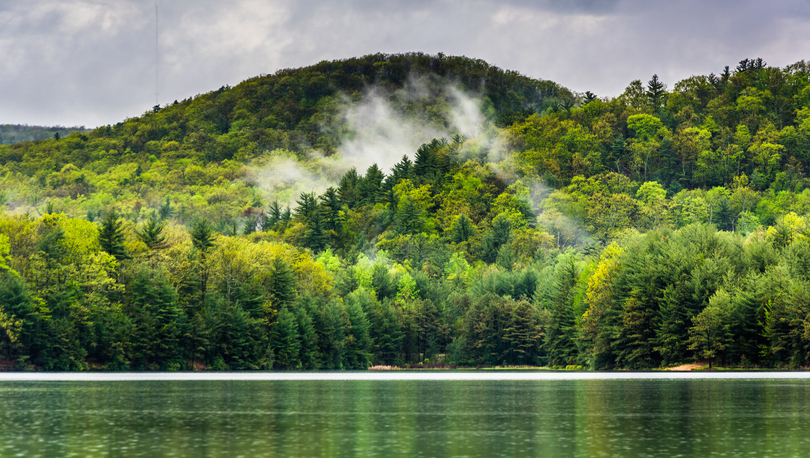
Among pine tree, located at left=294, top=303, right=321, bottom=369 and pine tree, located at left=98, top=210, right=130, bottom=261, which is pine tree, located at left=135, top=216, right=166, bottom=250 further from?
pine tree, located at left=294, top=303, right=321, bottom=369

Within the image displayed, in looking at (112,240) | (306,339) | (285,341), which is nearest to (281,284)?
(306,339)

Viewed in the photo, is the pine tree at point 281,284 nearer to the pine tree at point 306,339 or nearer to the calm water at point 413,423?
the pine tree at point 306,339

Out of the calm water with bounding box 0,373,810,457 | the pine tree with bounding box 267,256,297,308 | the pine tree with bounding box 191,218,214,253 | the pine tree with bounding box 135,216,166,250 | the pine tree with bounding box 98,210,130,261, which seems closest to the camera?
the calm water with bounding box 0,373,810,457

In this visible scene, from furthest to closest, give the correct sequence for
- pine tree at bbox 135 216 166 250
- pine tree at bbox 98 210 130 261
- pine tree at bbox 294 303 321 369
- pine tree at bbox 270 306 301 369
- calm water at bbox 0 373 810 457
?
1. pine tree at bbox 135 216 166 250
2. pine tree at bbox 294 303 321 369
3. pine tree at bbox 270 306 301 369
4. pine tree at bbox 98 210 130 261
5. calm water at bbox 0 373 810 457

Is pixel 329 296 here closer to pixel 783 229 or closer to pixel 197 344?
pixel 197 344

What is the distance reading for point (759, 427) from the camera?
3638 centimetres

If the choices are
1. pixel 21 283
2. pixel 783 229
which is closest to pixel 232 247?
pixel 21 283

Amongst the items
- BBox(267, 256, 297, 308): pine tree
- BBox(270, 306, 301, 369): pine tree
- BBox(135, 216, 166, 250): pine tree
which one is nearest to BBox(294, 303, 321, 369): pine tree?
BBox(267, 256, 297, 308): pine tree

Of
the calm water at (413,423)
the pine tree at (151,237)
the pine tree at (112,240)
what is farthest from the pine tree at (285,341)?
the calm water at (413,423)

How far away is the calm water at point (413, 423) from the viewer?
30.3m

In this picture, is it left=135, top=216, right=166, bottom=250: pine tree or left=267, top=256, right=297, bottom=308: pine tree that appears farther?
left=135, top=216, right=166, bottom=250: pine tree

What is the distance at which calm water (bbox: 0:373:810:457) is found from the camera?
A: 99.6ft

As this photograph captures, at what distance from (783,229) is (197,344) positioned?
70110 millimetres

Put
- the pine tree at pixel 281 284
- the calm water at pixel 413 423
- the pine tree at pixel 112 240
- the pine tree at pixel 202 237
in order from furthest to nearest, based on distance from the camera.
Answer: the pine tree at pixel 202 237
the pine tree at pixel 281 284
the pine tree at pixel 112 240
the calm water at pixel 413 423
